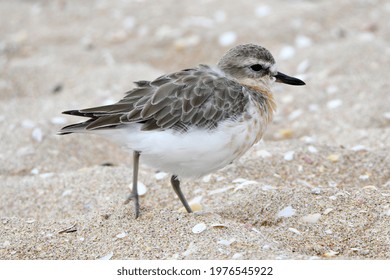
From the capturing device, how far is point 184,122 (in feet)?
13.4

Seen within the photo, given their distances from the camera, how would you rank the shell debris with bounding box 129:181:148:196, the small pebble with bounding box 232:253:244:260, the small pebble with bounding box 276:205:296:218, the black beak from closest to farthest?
the small pebble with bounding box 232:253:244:260
the small pebble with bounding box 276:205:296:218
the black beak
the shell debris with bounding box 129:181:148:196

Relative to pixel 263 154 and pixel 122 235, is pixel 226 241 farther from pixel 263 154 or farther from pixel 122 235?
pixel 263 154

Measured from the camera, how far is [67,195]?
5.00 m

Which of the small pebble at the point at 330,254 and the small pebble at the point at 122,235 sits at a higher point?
the small pebble at the point at 330,254

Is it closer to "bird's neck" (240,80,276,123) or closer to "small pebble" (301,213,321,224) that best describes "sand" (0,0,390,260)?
"small pebble" (301,213,321,224)

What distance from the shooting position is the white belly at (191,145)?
3.99 meters

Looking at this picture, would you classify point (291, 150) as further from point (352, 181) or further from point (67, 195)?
point (67, 195)

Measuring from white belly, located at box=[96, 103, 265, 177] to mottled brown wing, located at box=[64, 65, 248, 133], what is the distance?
5 centimetres

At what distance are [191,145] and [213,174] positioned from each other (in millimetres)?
1178

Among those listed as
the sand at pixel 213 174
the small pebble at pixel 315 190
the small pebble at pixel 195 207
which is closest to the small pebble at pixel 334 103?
the sand at pixel 213 174

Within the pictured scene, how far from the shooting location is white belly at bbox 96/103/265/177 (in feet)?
13.1

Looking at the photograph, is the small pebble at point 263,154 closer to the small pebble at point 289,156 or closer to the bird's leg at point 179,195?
the small pebble at point 289,156

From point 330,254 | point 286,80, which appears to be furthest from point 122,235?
point 286,80

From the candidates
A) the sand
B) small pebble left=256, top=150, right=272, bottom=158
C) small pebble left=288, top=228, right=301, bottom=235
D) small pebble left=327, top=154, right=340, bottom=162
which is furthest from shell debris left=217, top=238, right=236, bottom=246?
small pebble left=327, top=154, right=340, bottom=162
